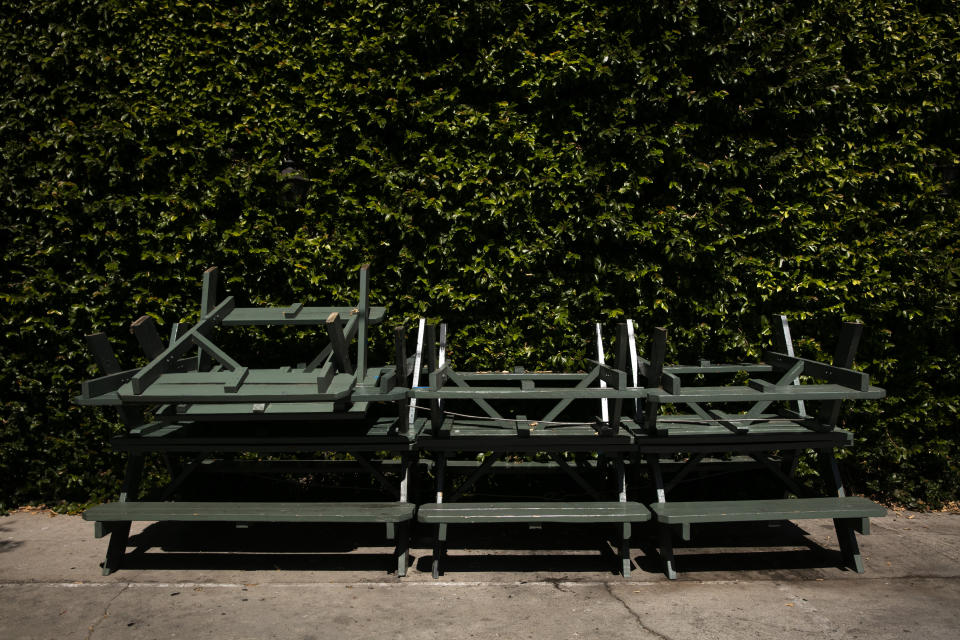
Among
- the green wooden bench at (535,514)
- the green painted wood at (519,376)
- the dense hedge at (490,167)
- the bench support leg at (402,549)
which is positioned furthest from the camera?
the dense hedge at (490,167)

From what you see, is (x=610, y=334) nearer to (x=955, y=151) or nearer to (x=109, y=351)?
(x=955, y=151)

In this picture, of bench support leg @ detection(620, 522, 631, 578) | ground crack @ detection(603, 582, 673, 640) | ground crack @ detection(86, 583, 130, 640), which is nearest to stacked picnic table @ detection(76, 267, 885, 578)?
bench support leg @ detection(620, 522, 631, 578)

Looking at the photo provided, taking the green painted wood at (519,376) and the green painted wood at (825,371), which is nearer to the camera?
A: the green painted wood at (825,371)

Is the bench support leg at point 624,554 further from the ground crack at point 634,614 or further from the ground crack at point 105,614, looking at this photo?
the ground crack at point 105,614

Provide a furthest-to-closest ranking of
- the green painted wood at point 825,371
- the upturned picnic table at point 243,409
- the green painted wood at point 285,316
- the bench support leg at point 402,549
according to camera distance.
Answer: the green painted wood at point 285,316 < the bench support leg at point 402,549 < the green painted wood at point 825,371 < the upturned picnic table at point 243,409

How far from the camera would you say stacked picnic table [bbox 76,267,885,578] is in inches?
158

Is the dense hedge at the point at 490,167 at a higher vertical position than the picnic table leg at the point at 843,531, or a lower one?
higher

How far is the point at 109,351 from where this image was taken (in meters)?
4.39

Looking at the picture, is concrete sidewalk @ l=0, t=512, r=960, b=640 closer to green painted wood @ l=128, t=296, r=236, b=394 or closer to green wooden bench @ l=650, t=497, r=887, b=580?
green wooden bench @ l=650, t=497, r=887, b=580

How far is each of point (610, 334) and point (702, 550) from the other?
1585 millimetres

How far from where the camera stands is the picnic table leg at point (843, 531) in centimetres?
430

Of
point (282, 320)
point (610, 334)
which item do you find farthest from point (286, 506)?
point (610, 334)

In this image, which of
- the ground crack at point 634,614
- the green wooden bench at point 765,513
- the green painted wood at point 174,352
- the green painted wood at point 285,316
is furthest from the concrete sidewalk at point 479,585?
the green painted wood at point 285,316

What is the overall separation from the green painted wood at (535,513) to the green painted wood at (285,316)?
4.29 feet
